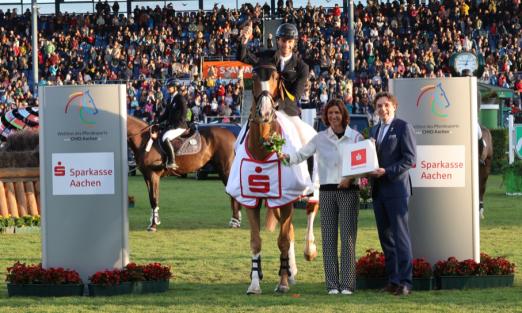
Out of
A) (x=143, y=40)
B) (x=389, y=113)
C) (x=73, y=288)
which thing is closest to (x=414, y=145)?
(x=389, y=113)

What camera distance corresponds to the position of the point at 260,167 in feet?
42.0

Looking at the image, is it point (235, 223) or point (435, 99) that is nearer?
point (435, 99)

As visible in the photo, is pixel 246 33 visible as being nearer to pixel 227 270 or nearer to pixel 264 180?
pixel 264 180

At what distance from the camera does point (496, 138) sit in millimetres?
36438

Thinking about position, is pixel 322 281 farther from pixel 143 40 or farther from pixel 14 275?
pixel 143 40

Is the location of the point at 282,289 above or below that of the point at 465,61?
below

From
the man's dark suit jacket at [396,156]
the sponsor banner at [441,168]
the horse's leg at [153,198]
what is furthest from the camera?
the horse's leg at [153,198]

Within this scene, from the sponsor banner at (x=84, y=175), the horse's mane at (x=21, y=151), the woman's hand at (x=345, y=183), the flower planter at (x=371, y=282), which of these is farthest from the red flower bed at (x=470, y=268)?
the horse's mane at (x=21, y=151)

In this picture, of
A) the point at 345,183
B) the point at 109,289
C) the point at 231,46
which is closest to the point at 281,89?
the point at 345,183

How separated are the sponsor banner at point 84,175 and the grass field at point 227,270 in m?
1.17

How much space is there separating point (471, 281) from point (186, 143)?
11317 mm

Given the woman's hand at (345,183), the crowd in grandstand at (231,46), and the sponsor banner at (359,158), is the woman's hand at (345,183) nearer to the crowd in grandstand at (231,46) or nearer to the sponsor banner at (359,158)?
the sponsor banner at (359,158)

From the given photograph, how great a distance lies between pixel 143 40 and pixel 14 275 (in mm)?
45242

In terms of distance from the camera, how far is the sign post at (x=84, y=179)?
505 inches
